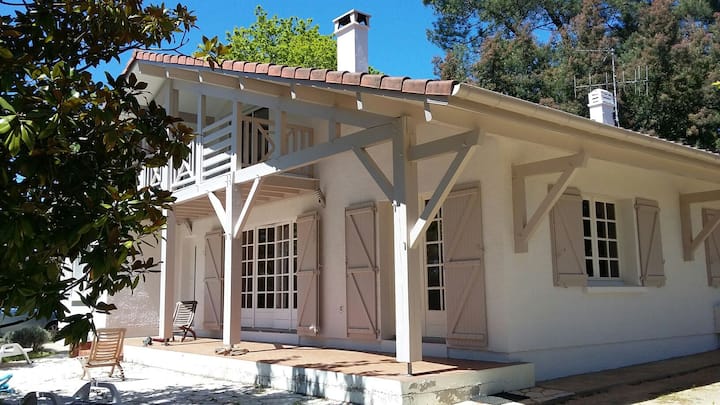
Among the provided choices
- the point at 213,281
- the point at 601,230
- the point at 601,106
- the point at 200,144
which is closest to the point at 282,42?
the point at 213,281

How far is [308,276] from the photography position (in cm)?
952

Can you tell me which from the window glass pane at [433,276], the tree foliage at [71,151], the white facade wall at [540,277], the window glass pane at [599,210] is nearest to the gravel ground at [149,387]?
the white facade wall at [540,277]

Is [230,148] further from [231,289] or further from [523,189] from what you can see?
[523,189]

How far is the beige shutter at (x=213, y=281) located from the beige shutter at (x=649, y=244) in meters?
7.19

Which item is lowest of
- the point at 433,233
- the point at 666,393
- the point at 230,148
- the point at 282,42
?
the point at 666,393

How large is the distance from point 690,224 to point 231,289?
6.86 m

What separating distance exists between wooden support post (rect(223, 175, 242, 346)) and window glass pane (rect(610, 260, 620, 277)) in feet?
16.7

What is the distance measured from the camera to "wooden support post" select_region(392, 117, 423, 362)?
18.6 feet

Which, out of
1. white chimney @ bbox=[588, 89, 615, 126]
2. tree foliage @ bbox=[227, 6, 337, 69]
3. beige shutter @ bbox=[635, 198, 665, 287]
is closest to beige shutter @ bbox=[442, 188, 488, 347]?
beige shutter @ bbox=[635, 198, 665, 287]

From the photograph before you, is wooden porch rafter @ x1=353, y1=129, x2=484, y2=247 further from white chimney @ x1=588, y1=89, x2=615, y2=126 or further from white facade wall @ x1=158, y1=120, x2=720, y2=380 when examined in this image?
white chimney @ x1=588, y1=89, x2=615, y2=126

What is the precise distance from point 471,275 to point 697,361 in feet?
12.2

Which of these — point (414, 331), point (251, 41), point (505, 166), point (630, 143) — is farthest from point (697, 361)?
point (251, 41)

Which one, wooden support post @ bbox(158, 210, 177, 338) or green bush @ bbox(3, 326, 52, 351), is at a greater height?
wooden support post @ bbox(158, 210, 177, 338)

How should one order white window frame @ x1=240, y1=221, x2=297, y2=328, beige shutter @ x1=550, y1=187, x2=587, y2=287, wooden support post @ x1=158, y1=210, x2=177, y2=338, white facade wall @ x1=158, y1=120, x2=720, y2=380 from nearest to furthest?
white facade wall @ x1=158, y1=120, x2=720, y2=380 < beige shutter @ x1=550, y1=187, x2=587, y2=287 < wooden support post @ x1=158, y1=210, x2=177, y2=338 < white window frame @ x1=240, y1=221, x2=297, y2=328
